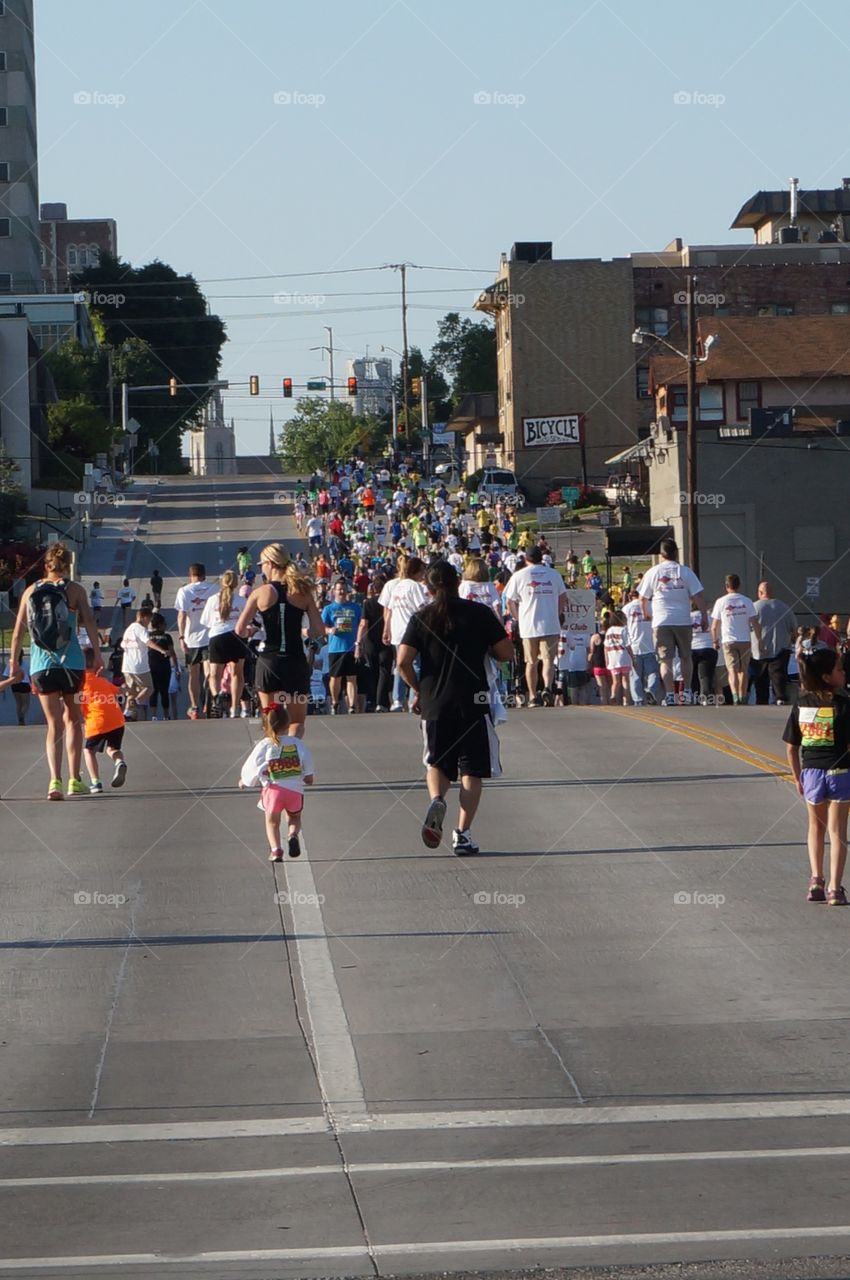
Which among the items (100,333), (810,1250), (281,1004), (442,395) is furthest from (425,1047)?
(442,395)

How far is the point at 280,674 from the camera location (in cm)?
1348

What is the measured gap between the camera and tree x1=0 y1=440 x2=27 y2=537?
6556cm

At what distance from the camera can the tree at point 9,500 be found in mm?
65562

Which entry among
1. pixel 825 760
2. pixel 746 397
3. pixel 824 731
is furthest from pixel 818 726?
pixel 746 397

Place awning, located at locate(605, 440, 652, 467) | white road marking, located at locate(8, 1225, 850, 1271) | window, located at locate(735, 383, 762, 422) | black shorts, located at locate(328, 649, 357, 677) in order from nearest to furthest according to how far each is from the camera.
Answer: white road marking, located at locate(8, 1225, 850, 1271)
black shorts, located at locate(328, 649, 357, 677)
awning, located at locate(605, 440, 652, 467)
window, located at locate(735, 383, 762, 422)

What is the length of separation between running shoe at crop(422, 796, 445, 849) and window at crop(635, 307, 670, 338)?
268 ft

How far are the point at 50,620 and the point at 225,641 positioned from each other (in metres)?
5.22

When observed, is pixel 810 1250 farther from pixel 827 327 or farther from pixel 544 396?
pixel 544 396

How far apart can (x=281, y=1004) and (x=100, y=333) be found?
11144 centimetres

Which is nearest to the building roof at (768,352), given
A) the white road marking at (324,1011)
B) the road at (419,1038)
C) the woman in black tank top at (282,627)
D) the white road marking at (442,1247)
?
the road at (419,1038)

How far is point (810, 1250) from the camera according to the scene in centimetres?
554

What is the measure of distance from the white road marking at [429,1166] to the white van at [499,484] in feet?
240

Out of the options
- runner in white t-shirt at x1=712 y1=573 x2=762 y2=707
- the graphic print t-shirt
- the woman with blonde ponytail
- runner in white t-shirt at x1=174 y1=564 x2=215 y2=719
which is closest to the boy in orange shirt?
the woman with blonde ponytail

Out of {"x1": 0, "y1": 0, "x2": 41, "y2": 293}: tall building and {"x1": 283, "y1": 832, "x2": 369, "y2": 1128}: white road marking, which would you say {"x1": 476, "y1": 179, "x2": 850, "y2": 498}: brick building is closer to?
{"x1": 0, "y1": 0, "x2": 41, "y2": 293}: tall building
